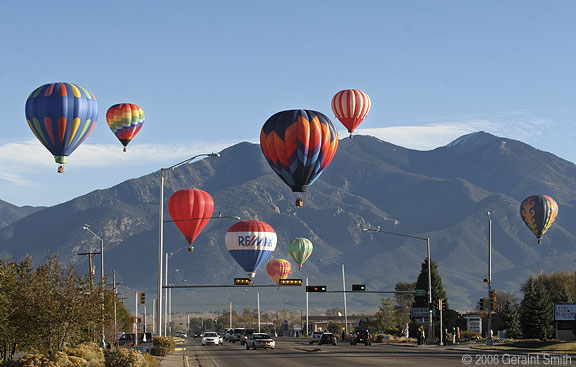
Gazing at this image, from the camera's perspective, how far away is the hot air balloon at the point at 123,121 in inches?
3492

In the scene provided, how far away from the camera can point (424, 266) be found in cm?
12319

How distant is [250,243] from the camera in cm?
9494

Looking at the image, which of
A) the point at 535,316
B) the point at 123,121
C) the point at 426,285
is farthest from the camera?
the point at 426,285

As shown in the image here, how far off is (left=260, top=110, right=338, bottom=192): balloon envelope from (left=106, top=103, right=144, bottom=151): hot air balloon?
25347 millimetres

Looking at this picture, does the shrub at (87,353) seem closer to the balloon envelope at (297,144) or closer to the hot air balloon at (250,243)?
the balloon envelope at (297,144)

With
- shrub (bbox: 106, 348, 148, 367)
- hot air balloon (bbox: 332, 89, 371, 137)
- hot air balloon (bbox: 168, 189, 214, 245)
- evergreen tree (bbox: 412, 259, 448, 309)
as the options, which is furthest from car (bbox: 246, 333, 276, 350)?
evergreen tree (bbox: 412, 259, 448, 309)

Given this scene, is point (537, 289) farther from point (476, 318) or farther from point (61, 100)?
point (61, 100)

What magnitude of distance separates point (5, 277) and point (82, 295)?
20.0ft

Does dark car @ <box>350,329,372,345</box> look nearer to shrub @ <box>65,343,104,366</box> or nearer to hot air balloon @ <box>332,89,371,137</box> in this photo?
hot air balloon @ <box>332,89,371,137</box>

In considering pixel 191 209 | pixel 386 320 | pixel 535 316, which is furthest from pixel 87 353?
pixel 386 320

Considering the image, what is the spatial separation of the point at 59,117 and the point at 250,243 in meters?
34.0

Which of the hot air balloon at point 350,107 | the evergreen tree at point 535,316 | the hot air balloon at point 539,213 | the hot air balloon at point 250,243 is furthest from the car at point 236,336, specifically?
the hot air balloon at point 539,213

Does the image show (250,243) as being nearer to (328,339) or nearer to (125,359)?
(328,339)

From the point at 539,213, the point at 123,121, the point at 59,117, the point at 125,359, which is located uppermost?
the point at 123,121
